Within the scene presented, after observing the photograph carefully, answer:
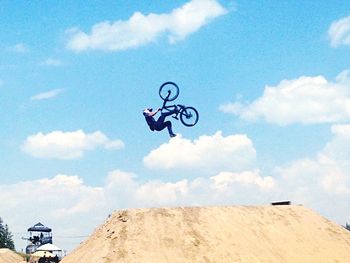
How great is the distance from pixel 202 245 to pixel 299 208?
11383mm

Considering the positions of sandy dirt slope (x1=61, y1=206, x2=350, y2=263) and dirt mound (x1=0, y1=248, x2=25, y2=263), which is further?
dirt mound (x1=0, y1=248, x2=25, y2=263)

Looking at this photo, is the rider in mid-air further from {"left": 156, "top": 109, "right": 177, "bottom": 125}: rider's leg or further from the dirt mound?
the dirt mound

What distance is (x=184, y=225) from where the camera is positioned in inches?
1363

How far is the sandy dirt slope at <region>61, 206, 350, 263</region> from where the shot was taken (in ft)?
105

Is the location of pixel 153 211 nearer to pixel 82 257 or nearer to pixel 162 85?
pixel 82 257

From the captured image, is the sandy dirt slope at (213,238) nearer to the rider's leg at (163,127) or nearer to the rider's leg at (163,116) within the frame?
the rider's leg at (163,127)

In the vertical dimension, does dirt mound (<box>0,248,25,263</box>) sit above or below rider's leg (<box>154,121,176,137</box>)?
above

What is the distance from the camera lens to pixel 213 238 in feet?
111

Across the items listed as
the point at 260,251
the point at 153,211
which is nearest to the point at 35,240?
the point at 153,211

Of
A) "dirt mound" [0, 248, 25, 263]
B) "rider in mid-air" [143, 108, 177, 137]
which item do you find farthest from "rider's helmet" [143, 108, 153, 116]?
"dirt mound" [0, 248, 25, 263]

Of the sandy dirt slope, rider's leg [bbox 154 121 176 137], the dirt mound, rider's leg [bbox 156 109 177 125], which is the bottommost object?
the sandy dirt slope

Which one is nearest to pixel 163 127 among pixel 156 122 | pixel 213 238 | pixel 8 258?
pixel 156 122

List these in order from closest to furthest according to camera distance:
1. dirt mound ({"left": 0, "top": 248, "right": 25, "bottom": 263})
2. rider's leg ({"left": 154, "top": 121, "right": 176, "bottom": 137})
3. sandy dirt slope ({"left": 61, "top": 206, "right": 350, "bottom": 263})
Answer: sandy dirt slope ({"left": 61, "top": 206, "right": 350, "bottom": 263}), rider's leg ({"left": 154, "top": 121, "right": 176, "bottom": 137}), dirt mound ({"left": 0, "top": 248, "right": 25, "bottom": 263})

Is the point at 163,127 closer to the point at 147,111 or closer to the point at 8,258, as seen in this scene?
the point at 147,111
